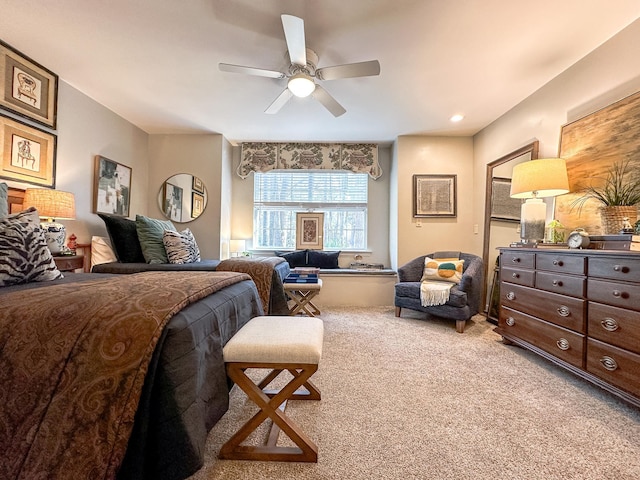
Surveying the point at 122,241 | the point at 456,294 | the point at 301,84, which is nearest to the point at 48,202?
the point at 122,241

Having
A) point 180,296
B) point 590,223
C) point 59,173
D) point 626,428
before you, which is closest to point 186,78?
point 59,173

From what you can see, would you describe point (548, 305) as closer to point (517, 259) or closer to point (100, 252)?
point (517, 259)

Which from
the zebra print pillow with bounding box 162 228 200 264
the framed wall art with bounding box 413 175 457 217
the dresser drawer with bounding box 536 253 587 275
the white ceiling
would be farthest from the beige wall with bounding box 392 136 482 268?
the zebra print pillow with bounding box 162 228 200 264

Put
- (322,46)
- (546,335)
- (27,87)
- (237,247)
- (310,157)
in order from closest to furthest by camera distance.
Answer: (546,335), (322,46), (27,87), (237,247), (310,157)

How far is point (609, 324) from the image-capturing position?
5.41ft

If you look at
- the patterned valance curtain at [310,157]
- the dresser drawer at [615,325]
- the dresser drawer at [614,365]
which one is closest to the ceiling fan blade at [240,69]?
the patterned valance curtain at [310,157]

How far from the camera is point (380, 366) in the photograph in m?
2.14

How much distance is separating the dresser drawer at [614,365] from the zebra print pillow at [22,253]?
3.24m

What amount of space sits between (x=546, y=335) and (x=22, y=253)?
336cm

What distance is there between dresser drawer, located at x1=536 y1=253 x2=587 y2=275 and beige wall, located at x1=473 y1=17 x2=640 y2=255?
46.4 inches

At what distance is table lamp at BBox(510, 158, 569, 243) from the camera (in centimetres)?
229

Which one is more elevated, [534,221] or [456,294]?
[534,221]

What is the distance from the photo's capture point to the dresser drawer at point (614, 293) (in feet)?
5.02

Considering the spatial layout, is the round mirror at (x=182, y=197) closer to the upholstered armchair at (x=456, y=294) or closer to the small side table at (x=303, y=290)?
the small side table at (x=303, y=290)
